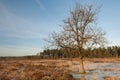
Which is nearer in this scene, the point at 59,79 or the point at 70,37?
the point at 59,79

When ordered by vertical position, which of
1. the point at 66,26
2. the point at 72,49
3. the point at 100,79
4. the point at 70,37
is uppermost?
the point at 66,26

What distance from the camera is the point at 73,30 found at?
2662cm

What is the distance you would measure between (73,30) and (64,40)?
2.04 metres

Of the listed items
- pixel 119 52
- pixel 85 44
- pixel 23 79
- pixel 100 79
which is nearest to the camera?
pixel 23 79

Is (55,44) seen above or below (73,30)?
below

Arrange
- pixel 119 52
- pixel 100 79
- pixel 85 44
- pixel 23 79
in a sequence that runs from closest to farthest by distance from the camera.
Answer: pixel 23 79 < pixel 100 79 < pixel 85 44 < pixel 119 52

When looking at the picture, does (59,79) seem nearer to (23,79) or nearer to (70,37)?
(23,79)

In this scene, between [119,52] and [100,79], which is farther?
[119,52]

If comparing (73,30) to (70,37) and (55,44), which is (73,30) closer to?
(70,37)

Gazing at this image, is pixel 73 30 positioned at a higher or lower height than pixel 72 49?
higher

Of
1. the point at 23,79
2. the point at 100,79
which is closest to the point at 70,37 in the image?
the point at 100,79

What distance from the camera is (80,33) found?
26.5 metres

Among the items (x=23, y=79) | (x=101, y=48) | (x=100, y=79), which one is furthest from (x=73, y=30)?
(x=23, y=79)

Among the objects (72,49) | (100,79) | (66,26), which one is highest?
(66,26)
